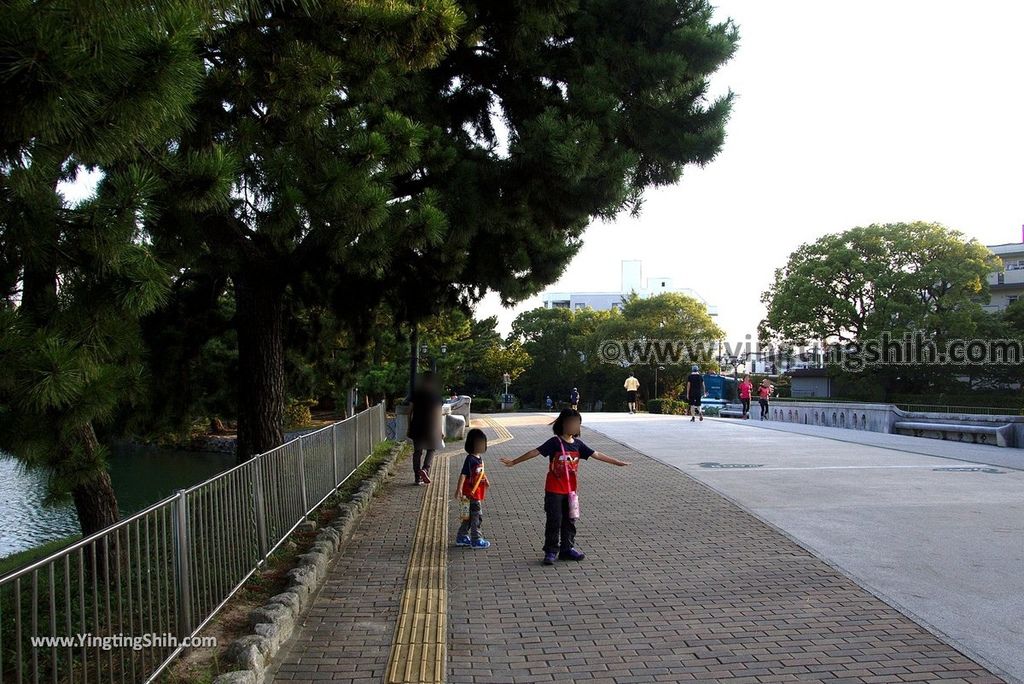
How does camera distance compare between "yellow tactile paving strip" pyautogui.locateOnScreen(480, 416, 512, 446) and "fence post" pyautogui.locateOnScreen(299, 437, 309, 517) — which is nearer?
"fence post" pyautogui.locateOnScreen(299, 437, 309, 517)

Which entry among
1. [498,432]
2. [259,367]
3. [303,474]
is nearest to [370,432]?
[259,367]

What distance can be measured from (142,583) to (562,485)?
3.46m

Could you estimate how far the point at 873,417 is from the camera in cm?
2408

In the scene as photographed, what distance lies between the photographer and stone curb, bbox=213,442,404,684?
13.9ft

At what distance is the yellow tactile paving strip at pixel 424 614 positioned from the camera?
441 cm

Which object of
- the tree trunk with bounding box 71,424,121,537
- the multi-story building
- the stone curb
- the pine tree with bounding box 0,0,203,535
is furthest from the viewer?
the multi-story building

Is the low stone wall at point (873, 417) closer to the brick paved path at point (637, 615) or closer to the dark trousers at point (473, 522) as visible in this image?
the brick paved path at point (637, 615)

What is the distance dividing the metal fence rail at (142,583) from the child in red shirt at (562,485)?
2114 mm

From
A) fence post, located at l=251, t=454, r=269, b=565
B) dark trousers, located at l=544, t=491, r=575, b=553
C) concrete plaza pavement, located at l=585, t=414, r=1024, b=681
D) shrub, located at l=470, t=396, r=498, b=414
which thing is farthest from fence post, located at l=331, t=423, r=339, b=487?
shrub, located at l=470, t=396, r=498, b=414

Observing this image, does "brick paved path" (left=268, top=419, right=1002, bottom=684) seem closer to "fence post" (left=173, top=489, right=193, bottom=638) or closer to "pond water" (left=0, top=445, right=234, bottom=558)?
"fence post" (left=173, top=489, right=193, bottom=638)

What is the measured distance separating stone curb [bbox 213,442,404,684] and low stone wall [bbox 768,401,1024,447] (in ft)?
49.1

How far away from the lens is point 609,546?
743 cm

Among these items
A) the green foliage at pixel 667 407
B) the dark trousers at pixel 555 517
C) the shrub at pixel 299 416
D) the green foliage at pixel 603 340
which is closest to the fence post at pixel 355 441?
the dark trousers at pixel 555 517

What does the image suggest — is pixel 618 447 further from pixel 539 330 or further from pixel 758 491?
pixel 539 330
